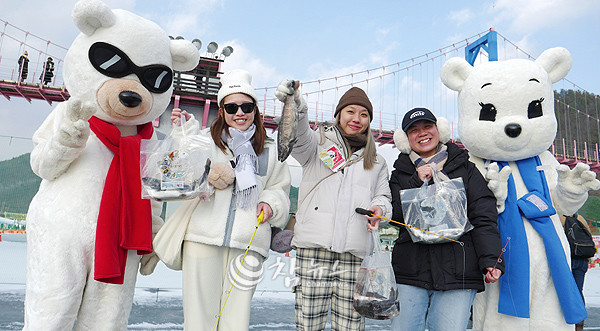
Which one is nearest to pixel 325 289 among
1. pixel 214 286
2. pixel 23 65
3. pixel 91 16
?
pixel 214 286

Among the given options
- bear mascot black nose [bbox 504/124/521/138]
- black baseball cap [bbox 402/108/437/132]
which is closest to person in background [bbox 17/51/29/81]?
black baseball cap [bbox 402/108/437/132]

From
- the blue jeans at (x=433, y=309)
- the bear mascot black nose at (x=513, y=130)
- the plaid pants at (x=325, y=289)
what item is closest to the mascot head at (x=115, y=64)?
the plaid pants at (x=325, y=289)

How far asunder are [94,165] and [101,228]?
0.30m

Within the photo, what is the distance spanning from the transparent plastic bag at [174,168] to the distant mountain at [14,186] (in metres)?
3.03

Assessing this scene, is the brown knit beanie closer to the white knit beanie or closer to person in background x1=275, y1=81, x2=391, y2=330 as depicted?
person in background x1=275, y1=81, x2=391, y2=330

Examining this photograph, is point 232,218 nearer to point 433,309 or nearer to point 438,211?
point 438,211

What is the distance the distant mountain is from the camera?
3.78 m

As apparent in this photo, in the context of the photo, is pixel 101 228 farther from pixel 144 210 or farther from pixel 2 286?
pixel 2 286

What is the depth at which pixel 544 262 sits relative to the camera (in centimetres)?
198

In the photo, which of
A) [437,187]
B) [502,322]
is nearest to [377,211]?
[437,187]

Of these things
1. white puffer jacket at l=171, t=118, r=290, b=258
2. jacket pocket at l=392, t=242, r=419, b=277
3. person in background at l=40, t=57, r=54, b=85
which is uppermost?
person in background at l=40, t=57, r=54, b=85

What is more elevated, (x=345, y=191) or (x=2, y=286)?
(x=345, y=191)

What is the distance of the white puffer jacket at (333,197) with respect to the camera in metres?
1.75

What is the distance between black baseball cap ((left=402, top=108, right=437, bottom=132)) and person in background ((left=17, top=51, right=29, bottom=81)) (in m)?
14.8
